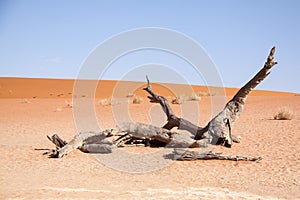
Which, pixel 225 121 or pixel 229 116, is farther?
pixel 229 116

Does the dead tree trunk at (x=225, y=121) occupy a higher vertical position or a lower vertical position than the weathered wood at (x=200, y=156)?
higher

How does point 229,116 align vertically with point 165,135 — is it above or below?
above

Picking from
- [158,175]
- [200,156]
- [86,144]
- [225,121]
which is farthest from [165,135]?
[158,175]

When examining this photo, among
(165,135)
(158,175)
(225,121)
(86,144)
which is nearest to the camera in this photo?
(158,175)

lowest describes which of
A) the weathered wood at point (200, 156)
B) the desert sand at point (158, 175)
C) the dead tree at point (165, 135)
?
the desert sand at point (158, 175)

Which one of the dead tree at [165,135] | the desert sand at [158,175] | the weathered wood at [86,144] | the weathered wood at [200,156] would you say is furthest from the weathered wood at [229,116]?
the weathered wood at [86,144]

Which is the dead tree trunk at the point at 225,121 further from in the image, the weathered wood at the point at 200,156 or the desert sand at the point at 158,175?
the weathered wood at the point at 200,156

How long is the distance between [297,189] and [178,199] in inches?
93.7

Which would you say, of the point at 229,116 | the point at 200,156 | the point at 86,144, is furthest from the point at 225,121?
the point at 86,144

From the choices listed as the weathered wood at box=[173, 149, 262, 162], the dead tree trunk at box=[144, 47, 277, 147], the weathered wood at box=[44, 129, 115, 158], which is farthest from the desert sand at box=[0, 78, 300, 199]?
the dead tree trunk at box=[144, 47, 277, 147]

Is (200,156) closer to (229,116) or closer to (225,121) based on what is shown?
(225,121)

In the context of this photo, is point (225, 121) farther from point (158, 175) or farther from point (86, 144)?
point (86, 144)

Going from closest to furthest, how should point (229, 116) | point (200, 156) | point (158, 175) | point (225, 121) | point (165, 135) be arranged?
point (158, 175)
point (200, 156)
point (165, 135)
point (225, 121)
point (229, 116)

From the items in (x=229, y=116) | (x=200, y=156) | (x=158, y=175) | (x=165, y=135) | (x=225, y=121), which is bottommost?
(x=158, y=175)
